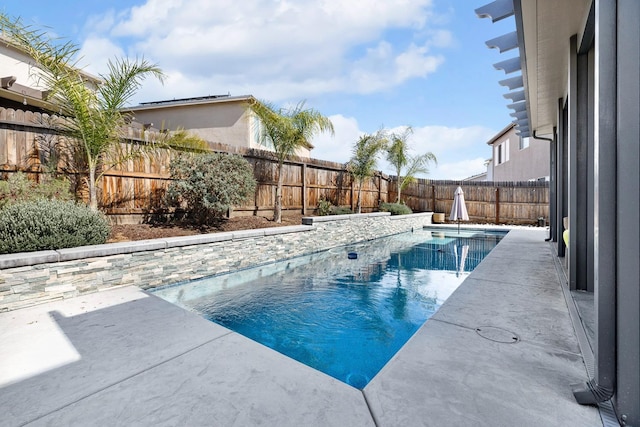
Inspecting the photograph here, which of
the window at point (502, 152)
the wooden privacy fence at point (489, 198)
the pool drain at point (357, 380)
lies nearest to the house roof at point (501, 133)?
the window at point (502, 152)

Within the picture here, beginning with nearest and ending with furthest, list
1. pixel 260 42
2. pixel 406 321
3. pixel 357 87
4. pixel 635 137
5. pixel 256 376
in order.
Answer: pixel 635 137 < pixel 256 376 < pixel 406 321 < pixel 260 42 < pixel 357 87

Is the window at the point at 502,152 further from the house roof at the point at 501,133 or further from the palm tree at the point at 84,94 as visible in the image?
the palm tree at the point at 84,94

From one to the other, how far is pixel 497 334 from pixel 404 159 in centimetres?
1321

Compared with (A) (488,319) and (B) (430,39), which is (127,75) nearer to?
(A) (488,319)

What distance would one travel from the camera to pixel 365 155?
12.6 meters

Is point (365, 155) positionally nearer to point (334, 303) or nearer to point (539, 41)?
point (539, 41)

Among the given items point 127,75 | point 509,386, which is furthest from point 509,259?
point 127,75

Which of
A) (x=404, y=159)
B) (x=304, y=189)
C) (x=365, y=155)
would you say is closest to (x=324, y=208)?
(x=304, y=189)

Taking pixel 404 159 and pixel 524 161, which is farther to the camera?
pixel 524 161

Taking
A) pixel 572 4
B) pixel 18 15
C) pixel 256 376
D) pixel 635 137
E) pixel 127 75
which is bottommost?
pixel 256 376

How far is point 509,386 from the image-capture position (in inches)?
78.7

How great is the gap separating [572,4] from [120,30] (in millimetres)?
9817

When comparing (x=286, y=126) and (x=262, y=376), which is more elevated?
(x=286, y=126)

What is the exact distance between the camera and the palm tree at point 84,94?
495 centimetres
